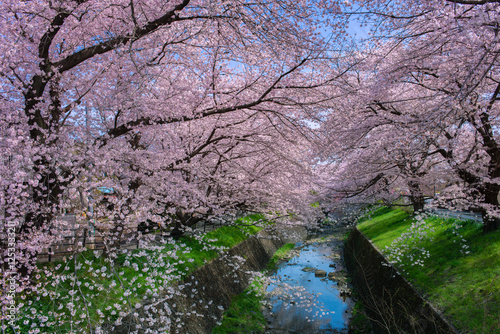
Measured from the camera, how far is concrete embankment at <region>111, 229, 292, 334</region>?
7470 mm

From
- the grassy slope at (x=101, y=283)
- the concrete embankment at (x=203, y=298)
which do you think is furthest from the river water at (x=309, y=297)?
the grassy slope at (x=101, y=283)

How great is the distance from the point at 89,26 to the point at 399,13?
7.57m

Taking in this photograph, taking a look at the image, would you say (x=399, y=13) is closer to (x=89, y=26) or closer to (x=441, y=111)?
(x=441, y=111)

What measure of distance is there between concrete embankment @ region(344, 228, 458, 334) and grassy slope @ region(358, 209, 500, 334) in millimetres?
308

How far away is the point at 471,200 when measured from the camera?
10555 millimetres

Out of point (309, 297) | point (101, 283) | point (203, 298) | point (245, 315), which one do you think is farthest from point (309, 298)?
point (101, 283)

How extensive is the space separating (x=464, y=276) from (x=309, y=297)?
19.7ft

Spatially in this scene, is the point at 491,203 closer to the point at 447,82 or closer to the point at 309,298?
the point at 447,82

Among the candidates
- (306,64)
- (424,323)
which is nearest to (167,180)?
(306,64)

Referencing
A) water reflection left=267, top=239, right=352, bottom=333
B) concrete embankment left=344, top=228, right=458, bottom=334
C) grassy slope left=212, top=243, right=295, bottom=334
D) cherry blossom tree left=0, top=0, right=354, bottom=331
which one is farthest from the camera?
water reflection left=267, top=239, right=352, bottom=333

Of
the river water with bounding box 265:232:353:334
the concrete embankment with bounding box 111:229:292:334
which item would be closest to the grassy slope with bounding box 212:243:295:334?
the concrete embankment with bounding box 111:229:292:334

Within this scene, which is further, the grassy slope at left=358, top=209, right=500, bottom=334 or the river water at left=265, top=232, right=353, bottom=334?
the river water at left=265, top=232, right=353, bottom=334

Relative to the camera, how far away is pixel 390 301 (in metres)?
9.27

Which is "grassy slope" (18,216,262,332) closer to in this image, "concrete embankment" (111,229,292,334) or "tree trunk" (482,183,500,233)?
"concrete embankment" (111,229,292,334)
